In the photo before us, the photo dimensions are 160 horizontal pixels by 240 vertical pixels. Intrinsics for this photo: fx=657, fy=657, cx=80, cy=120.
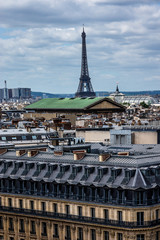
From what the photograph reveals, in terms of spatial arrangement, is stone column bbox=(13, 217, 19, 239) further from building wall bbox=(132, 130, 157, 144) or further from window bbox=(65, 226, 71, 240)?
building wall bbox=(132, 130, 157, 144)

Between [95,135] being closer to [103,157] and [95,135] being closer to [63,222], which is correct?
[103,157]

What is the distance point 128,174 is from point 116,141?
3289 centimetres

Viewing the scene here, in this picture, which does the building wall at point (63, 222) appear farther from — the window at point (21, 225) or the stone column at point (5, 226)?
the window at point (21, 225)

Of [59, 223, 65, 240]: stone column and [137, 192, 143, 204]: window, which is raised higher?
[137, 192, 143, 204]: window

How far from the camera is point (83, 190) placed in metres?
53.5

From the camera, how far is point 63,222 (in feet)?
178

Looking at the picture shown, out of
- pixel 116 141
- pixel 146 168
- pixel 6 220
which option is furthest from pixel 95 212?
pixel 116 141

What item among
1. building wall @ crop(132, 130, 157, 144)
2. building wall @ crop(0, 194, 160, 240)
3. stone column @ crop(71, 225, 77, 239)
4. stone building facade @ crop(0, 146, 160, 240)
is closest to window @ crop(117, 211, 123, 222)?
stone building facade @ crop(0, 146, 160, 240)

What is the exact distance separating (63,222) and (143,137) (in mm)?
33631

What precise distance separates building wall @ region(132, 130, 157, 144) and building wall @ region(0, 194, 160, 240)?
99.9ft

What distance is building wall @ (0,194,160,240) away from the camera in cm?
5012

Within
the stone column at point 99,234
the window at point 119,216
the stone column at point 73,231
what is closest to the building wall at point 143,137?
the stone column at point 73,231

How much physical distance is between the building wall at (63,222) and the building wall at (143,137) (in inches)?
1198

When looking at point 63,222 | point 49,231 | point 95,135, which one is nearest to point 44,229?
point 49,231
